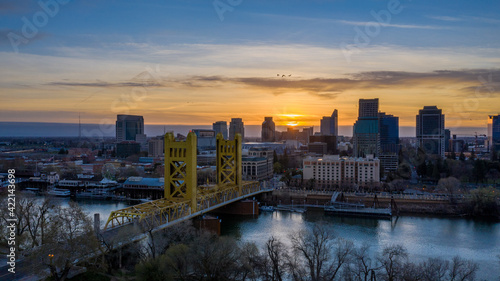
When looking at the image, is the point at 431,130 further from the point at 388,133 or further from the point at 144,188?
the point at 144,188

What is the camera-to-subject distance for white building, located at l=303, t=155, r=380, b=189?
113 ft

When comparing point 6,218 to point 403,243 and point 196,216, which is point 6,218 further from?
point 403,243

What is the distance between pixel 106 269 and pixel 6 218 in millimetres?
4910

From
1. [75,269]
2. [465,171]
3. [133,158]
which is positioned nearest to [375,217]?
[75,269]

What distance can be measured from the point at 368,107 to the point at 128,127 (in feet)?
161

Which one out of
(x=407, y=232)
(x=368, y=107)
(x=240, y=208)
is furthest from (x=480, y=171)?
(x=368, y=107)

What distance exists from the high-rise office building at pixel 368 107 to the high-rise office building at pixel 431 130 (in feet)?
27.1

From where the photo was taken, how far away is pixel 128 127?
288ft

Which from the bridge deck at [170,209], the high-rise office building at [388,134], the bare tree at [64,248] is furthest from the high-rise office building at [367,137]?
the bare tree at [64,248]

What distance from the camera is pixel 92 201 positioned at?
3075 centimetres

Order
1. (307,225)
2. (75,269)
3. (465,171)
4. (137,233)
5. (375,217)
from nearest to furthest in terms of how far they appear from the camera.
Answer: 1. (75,269)
2. (137,233)
3. (307,225)
4. (375,217)
5. (465,171)

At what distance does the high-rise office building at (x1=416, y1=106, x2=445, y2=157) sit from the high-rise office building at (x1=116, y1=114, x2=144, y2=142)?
2228 inches

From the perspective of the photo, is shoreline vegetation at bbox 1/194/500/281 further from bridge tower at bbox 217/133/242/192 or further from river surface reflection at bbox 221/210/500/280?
bridge tower at bbox 217/133/242/192

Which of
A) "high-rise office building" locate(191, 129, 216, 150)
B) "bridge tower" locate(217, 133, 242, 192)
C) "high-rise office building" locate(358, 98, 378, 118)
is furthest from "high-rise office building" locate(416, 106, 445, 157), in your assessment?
"bridge tower" locate(217, 133, 242, 192)
